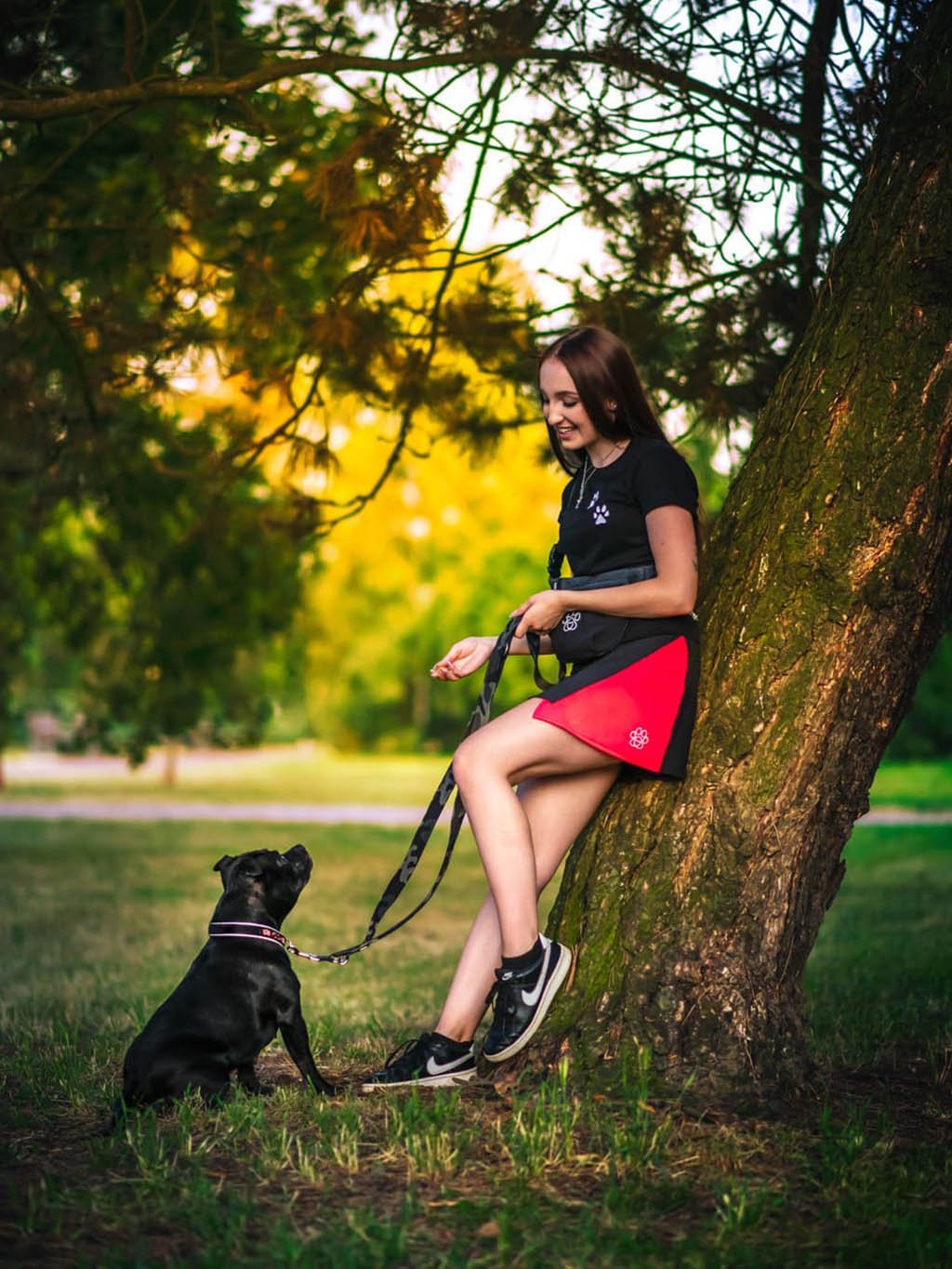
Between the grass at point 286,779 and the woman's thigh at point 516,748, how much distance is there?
18.6m

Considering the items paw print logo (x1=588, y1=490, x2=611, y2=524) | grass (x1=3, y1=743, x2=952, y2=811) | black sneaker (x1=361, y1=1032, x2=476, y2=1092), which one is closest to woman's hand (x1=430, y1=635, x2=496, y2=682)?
paw print logo (x1=588, y1=490, x2=611, y2=524)

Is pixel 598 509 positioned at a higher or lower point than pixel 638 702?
higher

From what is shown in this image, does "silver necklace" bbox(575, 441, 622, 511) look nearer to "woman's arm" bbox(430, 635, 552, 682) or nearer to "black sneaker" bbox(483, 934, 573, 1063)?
"woman's arm" bbox(430, 635, 552, 682)

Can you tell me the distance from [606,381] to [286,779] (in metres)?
29.0

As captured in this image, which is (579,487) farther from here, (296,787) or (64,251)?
(296,787)

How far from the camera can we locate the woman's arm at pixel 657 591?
144 inches

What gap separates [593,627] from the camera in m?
3.78

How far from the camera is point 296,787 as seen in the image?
29359 mm

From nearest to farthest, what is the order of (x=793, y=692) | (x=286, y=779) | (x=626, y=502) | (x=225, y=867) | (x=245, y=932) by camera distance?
(x=626, y=502)
(x=793, y=692)
(x=245, y=932)
(x=225, y=867)
(x=286, y=779)

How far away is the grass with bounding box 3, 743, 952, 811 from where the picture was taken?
2512 centimetres

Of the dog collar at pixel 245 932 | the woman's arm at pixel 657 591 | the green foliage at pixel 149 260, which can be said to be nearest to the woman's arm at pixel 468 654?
the woman's arm at pixel 657 591

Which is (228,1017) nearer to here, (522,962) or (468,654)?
(522,962)

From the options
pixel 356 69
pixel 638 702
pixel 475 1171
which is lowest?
pixel 475 1171

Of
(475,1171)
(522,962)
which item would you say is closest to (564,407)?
(522,962)
